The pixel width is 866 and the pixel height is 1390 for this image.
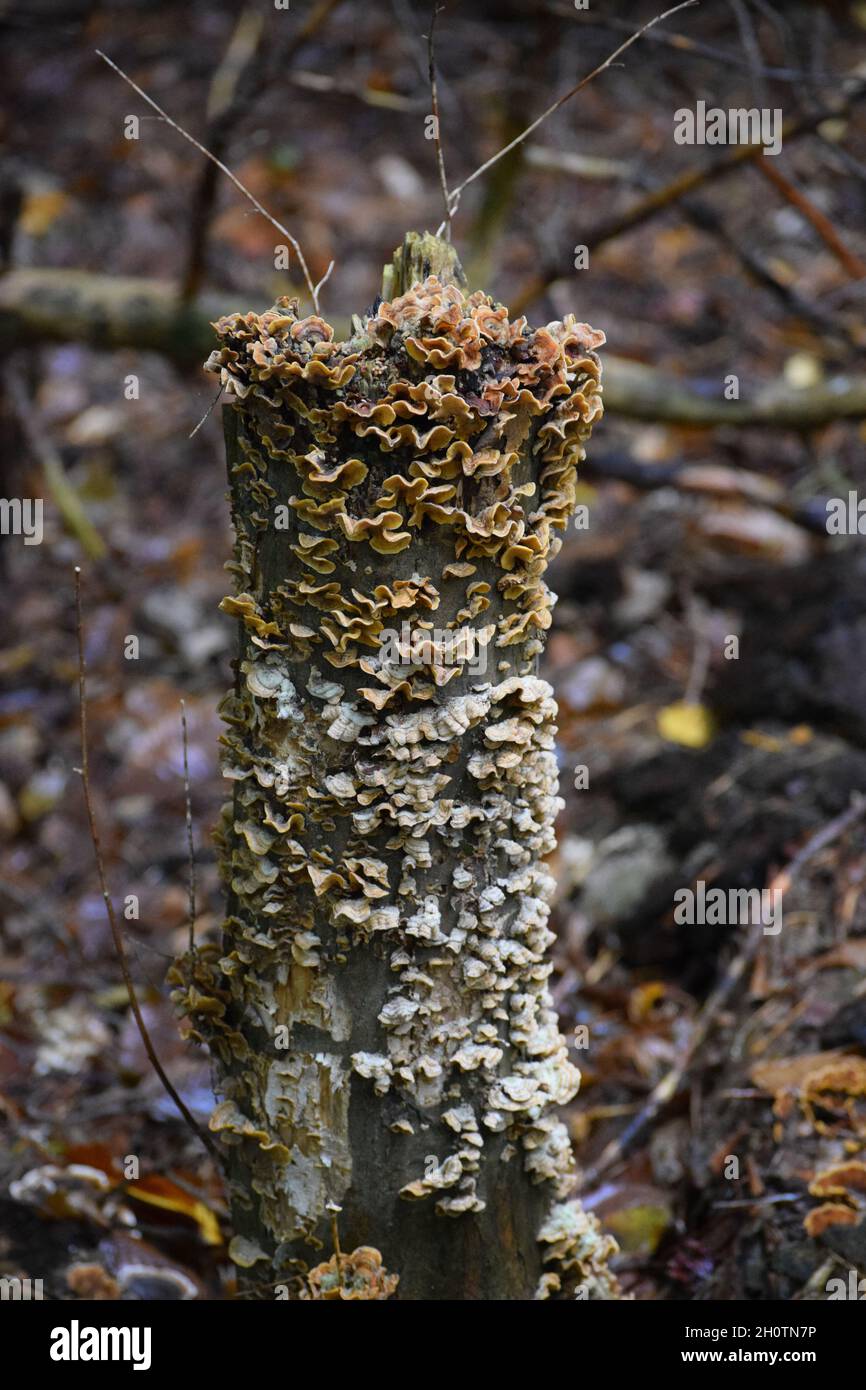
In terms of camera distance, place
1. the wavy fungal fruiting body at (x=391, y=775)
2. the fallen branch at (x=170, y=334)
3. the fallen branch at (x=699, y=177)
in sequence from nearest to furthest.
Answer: the wavy fungal fruiting body at (x=391, y=775), the fallen branch at (x=699, y=177), the fallen branch at (x=170, y=334)

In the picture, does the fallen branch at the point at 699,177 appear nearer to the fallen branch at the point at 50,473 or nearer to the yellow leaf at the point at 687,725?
the yellow leaf at the point at 687,725

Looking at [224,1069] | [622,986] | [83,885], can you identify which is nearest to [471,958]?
[224,1069]

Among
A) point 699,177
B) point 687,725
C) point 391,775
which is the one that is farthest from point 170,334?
point 391,775

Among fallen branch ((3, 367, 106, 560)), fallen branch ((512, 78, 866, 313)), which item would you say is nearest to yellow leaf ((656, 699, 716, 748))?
fallen branch ((512, 78, 866, 313))

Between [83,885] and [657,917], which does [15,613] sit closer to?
[83,885]

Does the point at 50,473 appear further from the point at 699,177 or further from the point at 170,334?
the point at 699,177

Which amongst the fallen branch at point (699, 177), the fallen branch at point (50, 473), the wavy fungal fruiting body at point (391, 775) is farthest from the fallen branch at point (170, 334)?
the wavy fungal fruiting body at point (391, 775)

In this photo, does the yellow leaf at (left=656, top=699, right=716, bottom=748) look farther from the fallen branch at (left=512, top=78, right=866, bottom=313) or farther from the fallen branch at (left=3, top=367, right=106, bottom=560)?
the fallen branch at (left=3, top=367, right=106, bottom=560)
